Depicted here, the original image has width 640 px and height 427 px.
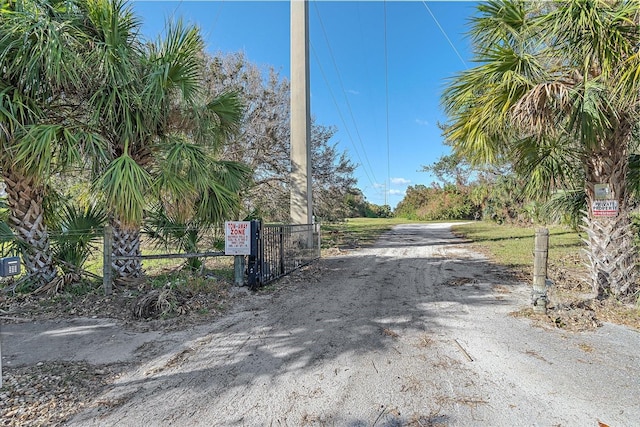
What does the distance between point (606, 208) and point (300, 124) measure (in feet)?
28.1

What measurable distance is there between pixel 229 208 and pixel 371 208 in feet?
→ 187

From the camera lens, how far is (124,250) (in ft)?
19.4

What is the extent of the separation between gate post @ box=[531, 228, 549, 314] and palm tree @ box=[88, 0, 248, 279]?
4919mm

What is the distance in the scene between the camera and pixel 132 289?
18.6 feet

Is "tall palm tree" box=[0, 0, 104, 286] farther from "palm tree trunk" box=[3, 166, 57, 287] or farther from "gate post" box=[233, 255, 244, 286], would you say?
"gate post" box=[233, 255, 244, 286]

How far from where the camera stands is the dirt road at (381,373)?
2.47 metres

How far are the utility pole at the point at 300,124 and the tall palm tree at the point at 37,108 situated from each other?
6806 millimetres

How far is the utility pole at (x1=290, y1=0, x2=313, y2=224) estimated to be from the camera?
11.4 metres

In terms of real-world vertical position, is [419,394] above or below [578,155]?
below

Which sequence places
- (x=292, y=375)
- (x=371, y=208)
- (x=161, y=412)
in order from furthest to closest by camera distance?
1. (x=371, y=208)
2. (x=292, y=375)
3. (x=161, y=412)

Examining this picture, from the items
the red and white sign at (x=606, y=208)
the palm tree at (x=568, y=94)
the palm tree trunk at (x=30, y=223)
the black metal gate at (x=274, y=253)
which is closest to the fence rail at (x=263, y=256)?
the black metal gate at (x=274, y=253)

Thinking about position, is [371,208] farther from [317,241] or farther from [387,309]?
[387,309]

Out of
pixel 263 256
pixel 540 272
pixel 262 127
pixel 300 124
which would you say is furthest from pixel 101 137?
pixel 262 127

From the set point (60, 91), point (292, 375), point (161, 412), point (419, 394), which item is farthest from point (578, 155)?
point (60, 91)
